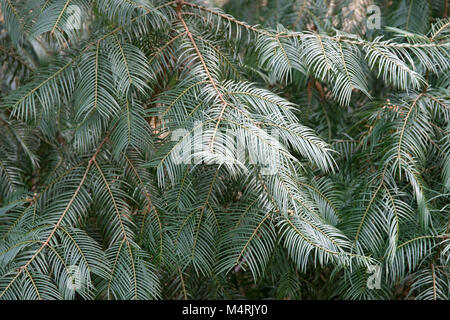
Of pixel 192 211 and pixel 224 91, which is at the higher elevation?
pixel 224 91

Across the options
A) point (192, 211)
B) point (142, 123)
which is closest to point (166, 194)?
point (192, 211)

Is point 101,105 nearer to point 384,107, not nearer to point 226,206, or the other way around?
point 226,206

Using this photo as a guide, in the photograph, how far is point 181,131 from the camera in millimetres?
933

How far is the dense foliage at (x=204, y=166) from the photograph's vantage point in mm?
984

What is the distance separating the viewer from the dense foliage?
0.98 metres

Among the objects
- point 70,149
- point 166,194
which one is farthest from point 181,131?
point 70,149

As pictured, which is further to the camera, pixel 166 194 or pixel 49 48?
pixel 49 48

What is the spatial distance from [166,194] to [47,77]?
37 centimetres

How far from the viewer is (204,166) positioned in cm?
121

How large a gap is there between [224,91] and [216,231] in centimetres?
34

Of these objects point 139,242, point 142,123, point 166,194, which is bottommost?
point 139,242

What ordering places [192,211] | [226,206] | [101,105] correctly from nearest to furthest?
[101,105]
[192,211]
[226,206]

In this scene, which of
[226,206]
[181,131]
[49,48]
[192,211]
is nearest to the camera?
[181,131]

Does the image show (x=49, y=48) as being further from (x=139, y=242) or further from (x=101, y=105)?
(x=139, y=242)
